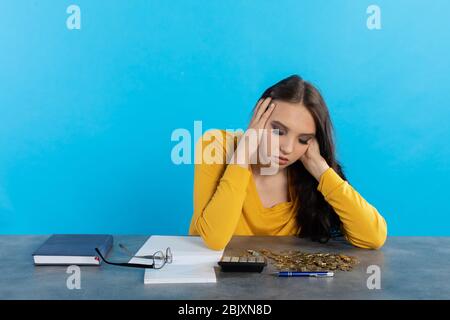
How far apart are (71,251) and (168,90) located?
1.91 meters

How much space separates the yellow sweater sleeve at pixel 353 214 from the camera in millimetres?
1643

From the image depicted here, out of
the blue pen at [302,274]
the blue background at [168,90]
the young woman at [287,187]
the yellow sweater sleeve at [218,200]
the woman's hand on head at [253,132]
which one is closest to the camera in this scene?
the blue pen at [302,274]

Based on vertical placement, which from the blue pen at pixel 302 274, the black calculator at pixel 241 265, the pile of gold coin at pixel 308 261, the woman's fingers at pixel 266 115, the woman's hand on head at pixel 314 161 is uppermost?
the woman's fingers at pixel 266 115

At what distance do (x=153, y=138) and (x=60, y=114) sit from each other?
54 centimetres

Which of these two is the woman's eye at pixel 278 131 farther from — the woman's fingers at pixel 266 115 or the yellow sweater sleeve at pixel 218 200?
the yellow sweater sleeve at pixel 218 200

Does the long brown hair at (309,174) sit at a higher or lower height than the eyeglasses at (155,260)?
higher

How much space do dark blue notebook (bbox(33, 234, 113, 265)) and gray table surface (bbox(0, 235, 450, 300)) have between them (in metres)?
0.02

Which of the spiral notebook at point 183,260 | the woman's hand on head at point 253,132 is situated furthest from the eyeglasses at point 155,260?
the woman's hand on head at point 253,132

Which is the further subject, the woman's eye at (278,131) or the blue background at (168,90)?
the blue background at (168,90)

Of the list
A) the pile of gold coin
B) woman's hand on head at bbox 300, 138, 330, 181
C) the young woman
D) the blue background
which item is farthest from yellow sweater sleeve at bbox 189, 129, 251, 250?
the blue background

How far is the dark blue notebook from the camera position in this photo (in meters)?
1.38

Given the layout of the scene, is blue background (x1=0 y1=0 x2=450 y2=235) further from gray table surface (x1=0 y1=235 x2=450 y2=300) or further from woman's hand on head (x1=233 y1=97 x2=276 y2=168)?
gray table surface (x1=0 y1=235 x2=450 y2=300)

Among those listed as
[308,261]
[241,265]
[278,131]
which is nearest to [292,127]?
[278,131]

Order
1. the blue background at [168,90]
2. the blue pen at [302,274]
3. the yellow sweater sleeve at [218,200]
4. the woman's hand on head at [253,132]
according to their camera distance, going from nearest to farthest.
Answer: the blue pen at [302,274], the yellow sweater sleeve at [218,200], the woman's hand on head at [253,132], the blue background at [168,90]
